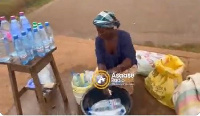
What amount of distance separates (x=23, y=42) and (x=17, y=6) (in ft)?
15.2

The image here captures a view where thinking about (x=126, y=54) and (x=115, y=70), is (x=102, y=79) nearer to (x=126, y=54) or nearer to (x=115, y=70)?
(x=115, y=70)

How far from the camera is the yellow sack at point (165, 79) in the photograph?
2881mm

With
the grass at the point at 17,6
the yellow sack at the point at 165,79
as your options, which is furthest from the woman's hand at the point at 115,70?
the grass at the point at 17,6

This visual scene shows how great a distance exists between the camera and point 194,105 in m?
2.57

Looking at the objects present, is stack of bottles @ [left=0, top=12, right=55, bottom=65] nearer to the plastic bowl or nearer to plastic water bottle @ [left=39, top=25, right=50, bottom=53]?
plastic water bottle @ [left=39, top=25, right=50, bottom=53]

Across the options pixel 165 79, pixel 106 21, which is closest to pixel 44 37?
pixel 106 21

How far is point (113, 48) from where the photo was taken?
2.82 meters

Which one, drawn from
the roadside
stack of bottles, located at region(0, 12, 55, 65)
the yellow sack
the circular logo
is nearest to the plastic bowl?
the circular logo

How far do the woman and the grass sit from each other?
4121 mm

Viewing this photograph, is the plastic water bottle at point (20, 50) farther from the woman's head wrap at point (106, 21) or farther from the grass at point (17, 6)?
the grass at point (17, 6)

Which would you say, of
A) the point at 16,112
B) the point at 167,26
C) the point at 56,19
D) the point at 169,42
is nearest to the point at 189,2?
the point at 167,26

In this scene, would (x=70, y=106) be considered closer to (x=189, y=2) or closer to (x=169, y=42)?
(x=169, y=42)

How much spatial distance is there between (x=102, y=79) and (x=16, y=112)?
1130 millimetres

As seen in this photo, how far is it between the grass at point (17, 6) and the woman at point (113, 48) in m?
4.12
